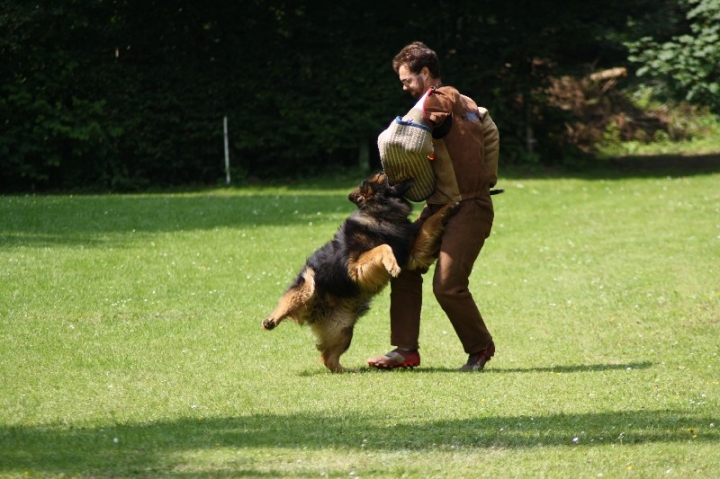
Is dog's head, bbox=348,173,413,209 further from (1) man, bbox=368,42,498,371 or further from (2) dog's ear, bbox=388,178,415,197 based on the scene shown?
(1) man, bbox=368,42,498,371

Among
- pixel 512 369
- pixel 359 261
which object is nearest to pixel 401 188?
pixel 359 261

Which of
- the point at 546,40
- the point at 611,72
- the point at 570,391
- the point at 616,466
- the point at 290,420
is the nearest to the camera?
the point at 616,466

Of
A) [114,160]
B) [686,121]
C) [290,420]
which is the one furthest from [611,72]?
[290,420]

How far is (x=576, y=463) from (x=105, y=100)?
64.8 ft

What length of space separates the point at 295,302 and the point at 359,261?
2.00 feet

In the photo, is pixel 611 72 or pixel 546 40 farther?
pixel 611 72

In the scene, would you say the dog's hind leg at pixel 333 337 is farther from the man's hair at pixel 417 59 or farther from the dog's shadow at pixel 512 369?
the man's hair at pixel 417 59

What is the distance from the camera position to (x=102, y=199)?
743 inches

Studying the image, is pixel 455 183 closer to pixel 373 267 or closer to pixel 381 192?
pixel 381 192

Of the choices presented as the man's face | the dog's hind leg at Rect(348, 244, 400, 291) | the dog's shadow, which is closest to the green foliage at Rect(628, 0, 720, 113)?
the dog's shadow

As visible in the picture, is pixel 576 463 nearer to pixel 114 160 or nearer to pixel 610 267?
pixel 610 267

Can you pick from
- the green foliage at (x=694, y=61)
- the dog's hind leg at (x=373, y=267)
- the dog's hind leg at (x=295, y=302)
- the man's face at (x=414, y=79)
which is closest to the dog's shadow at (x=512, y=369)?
the dog's hind leg at (x=295, y=302)

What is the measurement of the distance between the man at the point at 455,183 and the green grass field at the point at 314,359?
0.51 metres

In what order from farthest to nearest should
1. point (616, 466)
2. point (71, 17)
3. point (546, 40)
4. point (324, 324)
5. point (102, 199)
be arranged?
1. point (546, 40)
2. point (71, 17)
3. point (102, 199)
4. point (324, 324)
5. point (616, 466)
